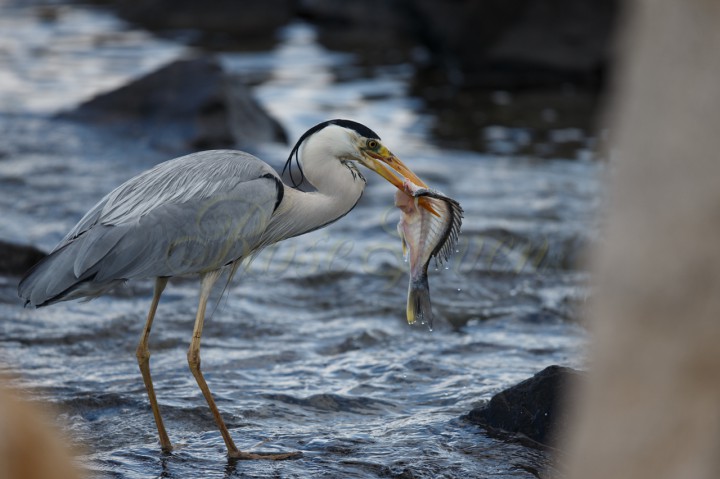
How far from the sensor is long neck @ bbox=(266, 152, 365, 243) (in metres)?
5.52

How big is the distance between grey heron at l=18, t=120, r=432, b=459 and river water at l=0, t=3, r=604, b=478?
46cm

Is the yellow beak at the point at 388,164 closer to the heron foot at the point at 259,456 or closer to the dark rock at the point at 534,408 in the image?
the dark rock at the point at 534,408

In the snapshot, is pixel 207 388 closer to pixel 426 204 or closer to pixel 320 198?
pixel 320 198

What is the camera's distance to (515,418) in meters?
5.25

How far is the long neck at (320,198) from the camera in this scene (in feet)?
18.1

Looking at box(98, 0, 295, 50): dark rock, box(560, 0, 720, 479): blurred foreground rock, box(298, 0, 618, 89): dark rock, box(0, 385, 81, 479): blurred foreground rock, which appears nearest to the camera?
box(560, 0, 720, 479): blurred foreground rock

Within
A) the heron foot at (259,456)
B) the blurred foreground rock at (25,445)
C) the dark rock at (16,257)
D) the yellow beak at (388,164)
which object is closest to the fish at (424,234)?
the yellow beak at (388,164)

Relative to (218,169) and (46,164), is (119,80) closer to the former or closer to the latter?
(46,164)

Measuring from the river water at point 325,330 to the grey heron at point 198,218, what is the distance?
0.46m

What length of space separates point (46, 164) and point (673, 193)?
9730 mm

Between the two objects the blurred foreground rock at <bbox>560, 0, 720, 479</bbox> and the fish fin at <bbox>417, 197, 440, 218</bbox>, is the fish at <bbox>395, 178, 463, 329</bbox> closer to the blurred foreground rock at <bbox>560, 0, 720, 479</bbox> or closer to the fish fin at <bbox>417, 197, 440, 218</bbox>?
the fish fin at <bbox>417, 197, 440, 218</bbox>

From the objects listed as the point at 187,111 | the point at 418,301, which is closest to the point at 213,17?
the point at 187,111

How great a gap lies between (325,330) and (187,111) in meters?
5.17

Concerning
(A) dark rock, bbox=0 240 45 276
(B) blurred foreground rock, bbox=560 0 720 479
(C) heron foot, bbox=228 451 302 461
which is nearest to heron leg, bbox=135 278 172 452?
(C) heron foot, bbox=228 451 302 461
